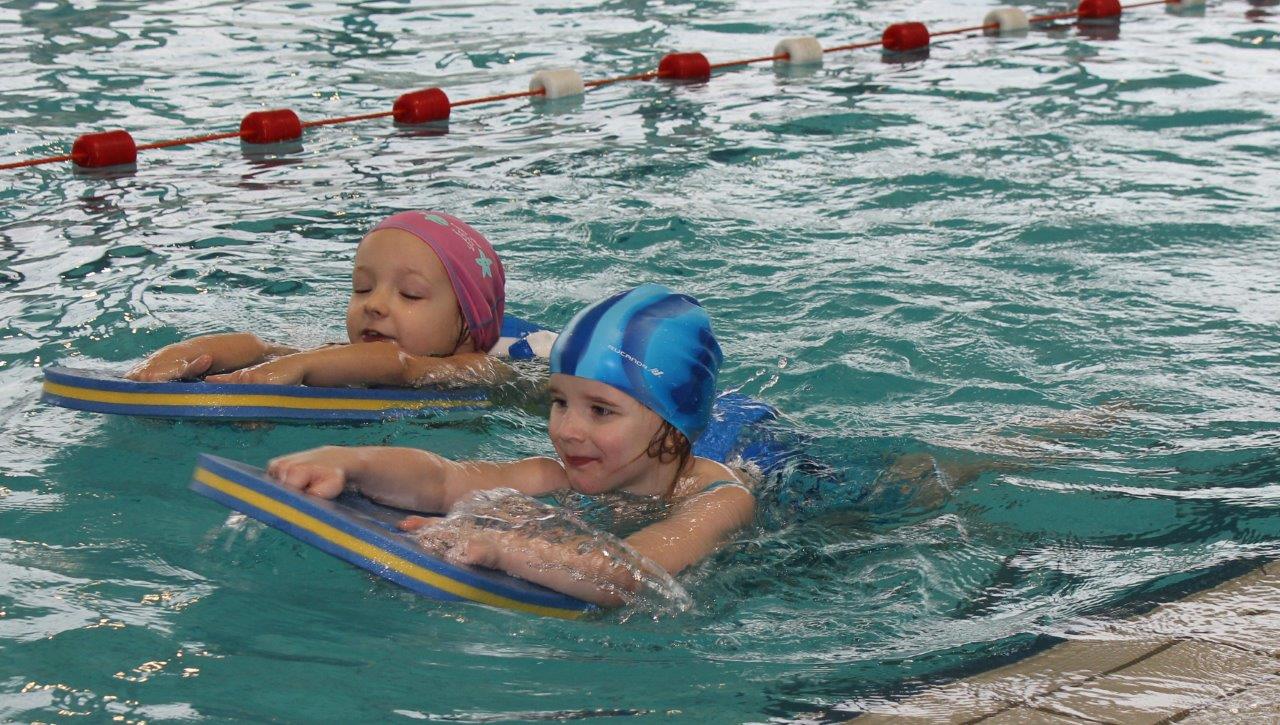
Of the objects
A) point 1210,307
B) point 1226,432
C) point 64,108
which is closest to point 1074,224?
point 1210,307

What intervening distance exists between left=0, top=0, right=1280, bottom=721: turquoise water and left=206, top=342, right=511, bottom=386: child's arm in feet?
0.54

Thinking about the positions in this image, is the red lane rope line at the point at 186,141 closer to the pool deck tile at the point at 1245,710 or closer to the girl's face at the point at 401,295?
the girl's face at the point at 401,295

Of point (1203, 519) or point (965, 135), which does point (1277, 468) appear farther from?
point (965, 135)

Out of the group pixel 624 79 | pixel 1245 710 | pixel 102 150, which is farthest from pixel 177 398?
pixel 624 79

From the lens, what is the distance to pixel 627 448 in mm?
3705

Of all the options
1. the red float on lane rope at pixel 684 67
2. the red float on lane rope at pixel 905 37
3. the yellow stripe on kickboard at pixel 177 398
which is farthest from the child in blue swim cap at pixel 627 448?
the red float on lane rope at pixel 905 37

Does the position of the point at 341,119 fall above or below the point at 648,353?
below

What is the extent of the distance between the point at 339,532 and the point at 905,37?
34.2 ft

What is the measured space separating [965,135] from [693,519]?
6368 mm

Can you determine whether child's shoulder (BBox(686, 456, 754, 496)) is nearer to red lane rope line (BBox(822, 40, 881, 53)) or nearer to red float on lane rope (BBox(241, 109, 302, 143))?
red float on lane rope (BBox(241, 109, 302, 143))

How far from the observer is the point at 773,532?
386cm

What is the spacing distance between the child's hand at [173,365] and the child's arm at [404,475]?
1.09m

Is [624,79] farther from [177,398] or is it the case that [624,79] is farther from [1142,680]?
[1142,680]

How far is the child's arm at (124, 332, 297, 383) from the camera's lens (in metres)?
4.51
